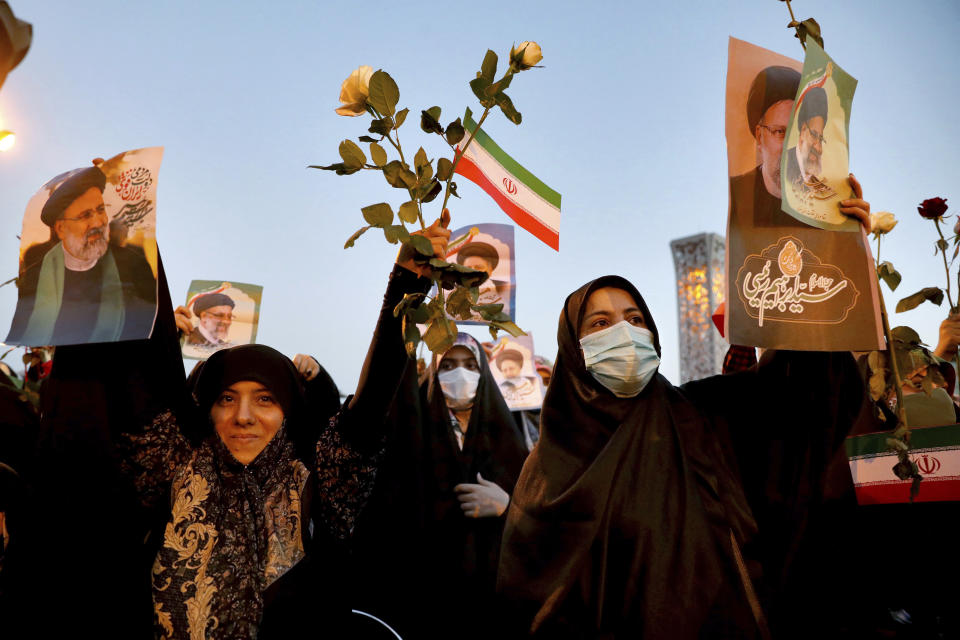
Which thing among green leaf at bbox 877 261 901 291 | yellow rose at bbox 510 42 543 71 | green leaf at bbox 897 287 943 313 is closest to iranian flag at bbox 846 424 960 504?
green leaf at bbox 897 287 943 313

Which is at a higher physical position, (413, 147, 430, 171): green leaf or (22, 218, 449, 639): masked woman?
(413, 147, 430, 171): green leaf

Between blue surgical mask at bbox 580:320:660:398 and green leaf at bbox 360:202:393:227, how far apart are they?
103 centimetres

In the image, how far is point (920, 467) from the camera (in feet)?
6.97

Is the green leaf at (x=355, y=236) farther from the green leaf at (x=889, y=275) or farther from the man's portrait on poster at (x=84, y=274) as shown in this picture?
the green leaf at (x=889, y=275)

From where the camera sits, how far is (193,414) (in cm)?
227

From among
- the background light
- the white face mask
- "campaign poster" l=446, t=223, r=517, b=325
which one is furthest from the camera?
"campaign poster" l=446, t=223, r=517, b=325

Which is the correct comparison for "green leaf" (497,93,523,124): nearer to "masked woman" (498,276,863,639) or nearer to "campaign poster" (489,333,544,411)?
"masked woman" (498,276,863,639)

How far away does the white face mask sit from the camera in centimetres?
364

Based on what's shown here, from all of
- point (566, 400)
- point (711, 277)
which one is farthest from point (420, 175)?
point (711, 277)

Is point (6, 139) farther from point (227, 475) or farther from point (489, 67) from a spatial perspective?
point (227, 475)

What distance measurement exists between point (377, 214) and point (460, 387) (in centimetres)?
226

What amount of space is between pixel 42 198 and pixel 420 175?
127 cm

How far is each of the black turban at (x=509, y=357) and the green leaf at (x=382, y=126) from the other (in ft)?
13.4

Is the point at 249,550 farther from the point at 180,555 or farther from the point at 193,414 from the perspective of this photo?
the point at 193,414
